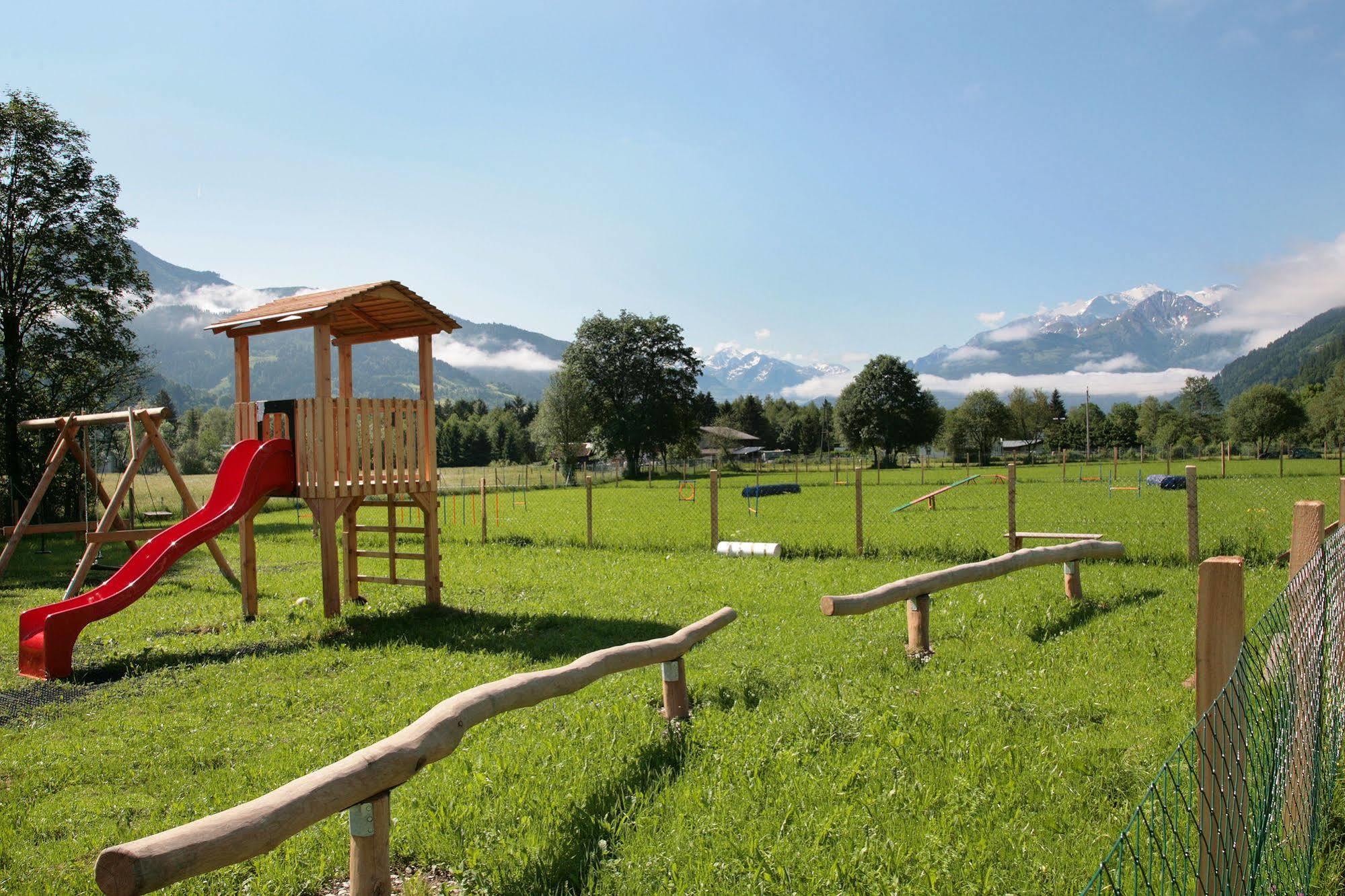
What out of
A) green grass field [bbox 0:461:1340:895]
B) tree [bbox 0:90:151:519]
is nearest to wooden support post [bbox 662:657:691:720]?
green grass field [bbox 0:461:1340:895]

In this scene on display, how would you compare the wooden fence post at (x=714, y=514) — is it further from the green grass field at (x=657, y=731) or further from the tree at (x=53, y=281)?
the tree at (x=53, y=281)

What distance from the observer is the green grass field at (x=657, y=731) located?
3961mm

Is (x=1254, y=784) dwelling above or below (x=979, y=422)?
below

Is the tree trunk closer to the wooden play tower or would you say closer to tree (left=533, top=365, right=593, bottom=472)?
the wooden play tower

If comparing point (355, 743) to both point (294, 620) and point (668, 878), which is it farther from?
point (294, 620)

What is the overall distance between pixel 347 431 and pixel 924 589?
7.23 m

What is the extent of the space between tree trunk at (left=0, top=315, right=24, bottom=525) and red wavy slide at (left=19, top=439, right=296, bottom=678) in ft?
59.0

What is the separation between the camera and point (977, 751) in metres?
5.00

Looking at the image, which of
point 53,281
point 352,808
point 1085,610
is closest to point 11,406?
point 53,281

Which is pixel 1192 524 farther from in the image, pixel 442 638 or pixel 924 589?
pixel 442 638

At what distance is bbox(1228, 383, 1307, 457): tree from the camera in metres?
89.6

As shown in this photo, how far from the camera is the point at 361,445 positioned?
36.3 feet

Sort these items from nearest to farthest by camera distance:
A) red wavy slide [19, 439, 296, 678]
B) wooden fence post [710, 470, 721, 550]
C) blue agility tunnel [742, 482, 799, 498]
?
1. red wavy slide [19, 439, 296, 678]
2. wooden fence post [710, 470, 721, 550]
3. blue agility tunnel [742, 482, 799, 498]

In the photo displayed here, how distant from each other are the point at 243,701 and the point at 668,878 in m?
4.94
